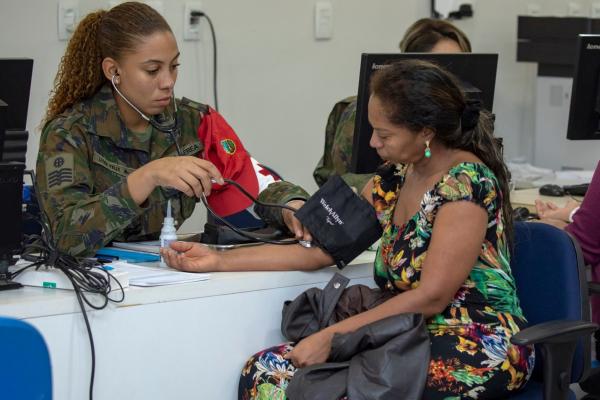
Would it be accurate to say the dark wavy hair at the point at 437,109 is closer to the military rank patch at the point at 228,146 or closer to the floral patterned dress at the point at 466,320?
the floral patterned dress at the point at 466,320

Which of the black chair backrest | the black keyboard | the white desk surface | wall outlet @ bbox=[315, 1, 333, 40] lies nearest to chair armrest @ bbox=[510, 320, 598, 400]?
the black chair backrest

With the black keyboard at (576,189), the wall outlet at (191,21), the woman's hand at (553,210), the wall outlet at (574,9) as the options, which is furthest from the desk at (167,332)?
the wall outlet at (574,9)

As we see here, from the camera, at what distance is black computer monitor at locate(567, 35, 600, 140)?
9.12 feet

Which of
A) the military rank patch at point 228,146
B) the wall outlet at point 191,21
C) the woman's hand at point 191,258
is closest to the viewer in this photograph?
the woman's hand at point 191,258

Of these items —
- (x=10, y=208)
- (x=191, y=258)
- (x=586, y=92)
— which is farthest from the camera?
(x=586, y=92)

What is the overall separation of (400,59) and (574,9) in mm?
3004

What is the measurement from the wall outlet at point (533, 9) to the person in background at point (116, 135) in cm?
295

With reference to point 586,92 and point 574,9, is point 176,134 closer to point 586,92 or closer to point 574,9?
point 586,92

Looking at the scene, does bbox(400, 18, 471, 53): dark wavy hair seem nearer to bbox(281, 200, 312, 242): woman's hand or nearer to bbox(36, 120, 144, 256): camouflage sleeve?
bbox(281, 200, 312, 242): woman's hand

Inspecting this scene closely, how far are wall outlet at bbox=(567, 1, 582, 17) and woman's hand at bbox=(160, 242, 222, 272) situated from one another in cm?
351

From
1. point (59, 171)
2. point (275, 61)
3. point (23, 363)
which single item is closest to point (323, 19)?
point (275, 61)

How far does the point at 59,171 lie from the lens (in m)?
2.22

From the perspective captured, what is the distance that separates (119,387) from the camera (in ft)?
6.39

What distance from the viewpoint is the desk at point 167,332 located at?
6.14 feet
